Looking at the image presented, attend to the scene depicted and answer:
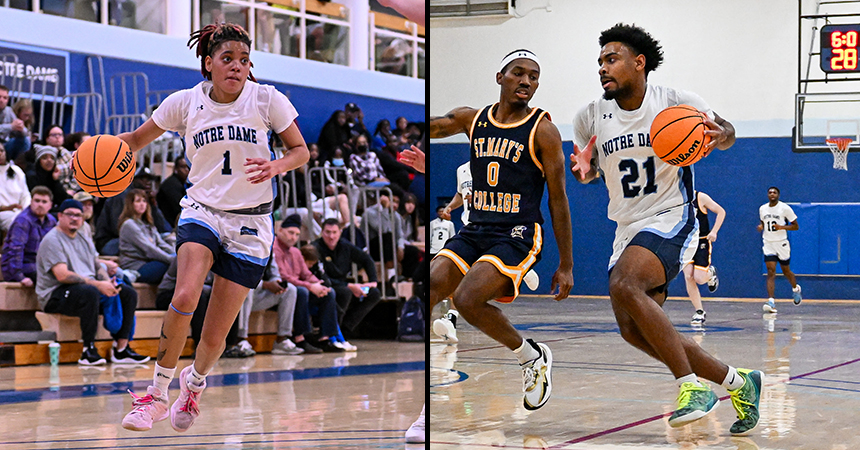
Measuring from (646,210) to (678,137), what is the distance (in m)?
0.47

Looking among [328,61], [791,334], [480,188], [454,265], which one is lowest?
[791,334]

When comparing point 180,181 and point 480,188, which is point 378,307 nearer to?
point 180,181

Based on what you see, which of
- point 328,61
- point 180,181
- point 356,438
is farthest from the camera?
point 328,61

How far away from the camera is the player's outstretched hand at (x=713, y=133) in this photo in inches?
166

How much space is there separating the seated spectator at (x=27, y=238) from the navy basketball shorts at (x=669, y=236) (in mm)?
5348

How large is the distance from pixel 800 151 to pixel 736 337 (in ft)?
20.7

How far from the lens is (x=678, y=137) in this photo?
4094mm

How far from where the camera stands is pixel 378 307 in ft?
35.2

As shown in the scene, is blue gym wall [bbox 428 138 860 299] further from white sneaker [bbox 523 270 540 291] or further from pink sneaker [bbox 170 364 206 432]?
pink sneaker [bbox 170 364 206 432]

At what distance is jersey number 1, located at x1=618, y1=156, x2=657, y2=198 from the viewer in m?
4.44

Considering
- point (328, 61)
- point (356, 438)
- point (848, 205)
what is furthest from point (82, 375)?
point (848, 205)

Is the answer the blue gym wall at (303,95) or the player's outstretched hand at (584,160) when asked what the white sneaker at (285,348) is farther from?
the player's outstretched hand at (584,160)

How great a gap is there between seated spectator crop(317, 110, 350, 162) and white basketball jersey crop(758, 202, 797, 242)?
21.7 ft

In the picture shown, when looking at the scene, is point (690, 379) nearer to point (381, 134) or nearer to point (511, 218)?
point (511, 218)
